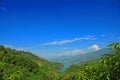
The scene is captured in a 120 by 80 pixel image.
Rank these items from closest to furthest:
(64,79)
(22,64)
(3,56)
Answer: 1. (64,79)
2. (3,56)
3. (22,64)

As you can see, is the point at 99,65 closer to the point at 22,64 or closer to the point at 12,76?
the point at 12,76

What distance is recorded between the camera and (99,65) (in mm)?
5312

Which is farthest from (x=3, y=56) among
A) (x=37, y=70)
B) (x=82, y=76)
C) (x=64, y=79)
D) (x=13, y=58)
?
(x=82, y=76)

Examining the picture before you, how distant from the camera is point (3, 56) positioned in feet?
241

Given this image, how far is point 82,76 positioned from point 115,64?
1021mm

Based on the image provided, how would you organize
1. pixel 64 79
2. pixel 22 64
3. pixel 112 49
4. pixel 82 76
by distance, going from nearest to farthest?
pixel 112 49 → pixel 82 76 → pixel 64 79 → pixel 22 64

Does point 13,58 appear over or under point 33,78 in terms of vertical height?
over

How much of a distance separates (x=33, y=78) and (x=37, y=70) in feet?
57.4

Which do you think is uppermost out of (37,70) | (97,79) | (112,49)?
(37,70)

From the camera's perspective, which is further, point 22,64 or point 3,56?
point 22,64

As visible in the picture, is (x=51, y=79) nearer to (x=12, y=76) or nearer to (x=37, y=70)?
(x=37, y=70)

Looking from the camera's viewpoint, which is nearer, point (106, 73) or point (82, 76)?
point (106, 73)

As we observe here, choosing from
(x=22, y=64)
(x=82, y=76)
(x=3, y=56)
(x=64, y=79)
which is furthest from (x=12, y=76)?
(x=22, y=64)

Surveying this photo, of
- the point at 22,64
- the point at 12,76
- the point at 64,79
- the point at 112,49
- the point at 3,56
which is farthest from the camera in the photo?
the point at 22,64
